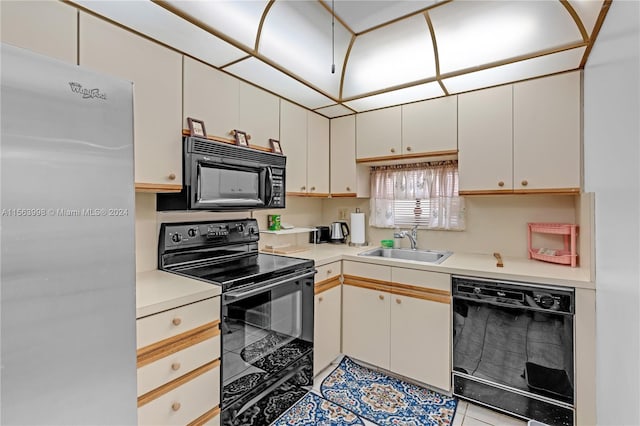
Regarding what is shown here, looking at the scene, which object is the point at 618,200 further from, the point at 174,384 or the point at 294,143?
the point at 294,143

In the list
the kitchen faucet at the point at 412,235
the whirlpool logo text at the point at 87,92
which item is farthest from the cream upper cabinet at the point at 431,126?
the whirlpool logo text at the point at 87,92

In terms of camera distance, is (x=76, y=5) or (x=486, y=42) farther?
(x=486, y=42)

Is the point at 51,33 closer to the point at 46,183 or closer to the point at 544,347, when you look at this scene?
the point at 46,183

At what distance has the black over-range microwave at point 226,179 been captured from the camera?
1830 mm

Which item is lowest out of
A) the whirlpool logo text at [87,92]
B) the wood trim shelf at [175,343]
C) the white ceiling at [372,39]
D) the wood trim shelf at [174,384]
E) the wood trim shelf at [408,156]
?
the wood trim shelf at [174,384]

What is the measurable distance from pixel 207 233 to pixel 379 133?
164cm

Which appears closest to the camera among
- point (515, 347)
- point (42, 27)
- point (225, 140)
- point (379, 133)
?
point (42, 27)

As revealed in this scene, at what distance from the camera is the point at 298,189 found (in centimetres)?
269

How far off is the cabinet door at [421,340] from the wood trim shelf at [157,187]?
1650mm

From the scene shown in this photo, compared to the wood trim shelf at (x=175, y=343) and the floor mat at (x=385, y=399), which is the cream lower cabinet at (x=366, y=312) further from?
the wood trim shelf at (x=175, y=343)

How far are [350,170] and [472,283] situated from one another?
142cm

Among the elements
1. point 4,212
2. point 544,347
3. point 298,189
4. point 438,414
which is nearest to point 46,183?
point 4,212

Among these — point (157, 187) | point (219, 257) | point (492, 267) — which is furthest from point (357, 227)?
point (157, 187)

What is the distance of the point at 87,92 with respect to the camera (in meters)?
0.99
